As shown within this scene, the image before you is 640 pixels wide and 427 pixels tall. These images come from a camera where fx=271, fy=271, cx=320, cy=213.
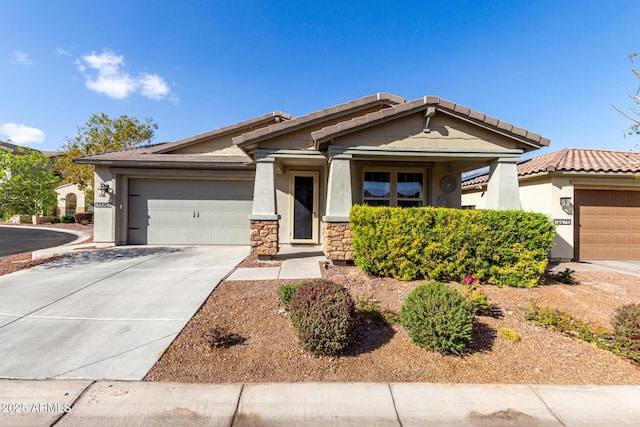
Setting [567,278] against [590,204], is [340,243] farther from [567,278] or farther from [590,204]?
[590,204]

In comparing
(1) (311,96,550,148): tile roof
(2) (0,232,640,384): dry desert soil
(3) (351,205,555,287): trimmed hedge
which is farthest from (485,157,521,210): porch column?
(2) (0,232,640,384): dry desert soil

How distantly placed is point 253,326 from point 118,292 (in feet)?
10.0

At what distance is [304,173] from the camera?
9.59 m

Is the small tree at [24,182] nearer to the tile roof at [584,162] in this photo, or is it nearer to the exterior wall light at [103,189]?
the exterior wall light at [103,189]

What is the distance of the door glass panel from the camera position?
9.66 m

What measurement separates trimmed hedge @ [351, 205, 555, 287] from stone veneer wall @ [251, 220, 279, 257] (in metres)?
2.65

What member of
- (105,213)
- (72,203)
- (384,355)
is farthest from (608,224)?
(72,203)

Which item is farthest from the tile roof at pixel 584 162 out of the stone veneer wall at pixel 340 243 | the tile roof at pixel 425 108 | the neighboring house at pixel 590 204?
the stone veneer wall at pixel 340 243

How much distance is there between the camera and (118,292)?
5023 mm

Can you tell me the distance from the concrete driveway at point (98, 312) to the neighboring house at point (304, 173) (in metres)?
2.30

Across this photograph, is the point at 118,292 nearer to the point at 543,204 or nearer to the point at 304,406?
the point at 304,406

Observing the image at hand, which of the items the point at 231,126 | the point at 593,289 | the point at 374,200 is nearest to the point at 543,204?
the point at 593,289

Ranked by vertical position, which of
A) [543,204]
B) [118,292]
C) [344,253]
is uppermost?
[543,204]

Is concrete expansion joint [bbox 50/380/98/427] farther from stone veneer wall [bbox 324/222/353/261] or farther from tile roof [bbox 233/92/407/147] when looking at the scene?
tile roof [bbox 233/92/407/147]
